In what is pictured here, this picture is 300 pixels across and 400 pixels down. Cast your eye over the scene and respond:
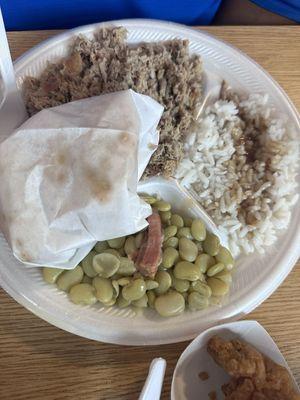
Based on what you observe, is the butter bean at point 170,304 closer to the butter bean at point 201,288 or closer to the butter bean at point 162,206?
the butter bean at point 201,288

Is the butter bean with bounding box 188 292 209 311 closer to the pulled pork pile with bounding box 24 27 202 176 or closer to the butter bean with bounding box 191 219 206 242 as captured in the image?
the butter bean with bounding box 191 219 206 242

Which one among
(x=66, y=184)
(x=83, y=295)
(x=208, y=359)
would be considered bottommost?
(x=208, y=359)

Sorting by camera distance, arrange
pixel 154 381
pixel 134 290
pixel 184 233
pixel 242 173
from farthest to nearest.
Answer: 1. pixel 242 173
2. pixel 184 233
3. pixel 134 290
4. pixel 154 381

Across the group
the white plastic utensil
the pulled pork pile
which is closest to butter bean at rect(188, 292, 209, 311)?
the pulled pork pile

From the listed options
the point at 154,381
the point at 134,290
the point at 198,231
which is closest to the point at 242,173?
the point at 198,231

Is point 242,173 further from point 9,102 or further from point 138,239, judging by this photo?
point 9,102

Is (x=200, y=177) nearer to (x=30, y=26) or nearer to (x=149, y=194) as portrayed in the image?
(x=149, y=194)
